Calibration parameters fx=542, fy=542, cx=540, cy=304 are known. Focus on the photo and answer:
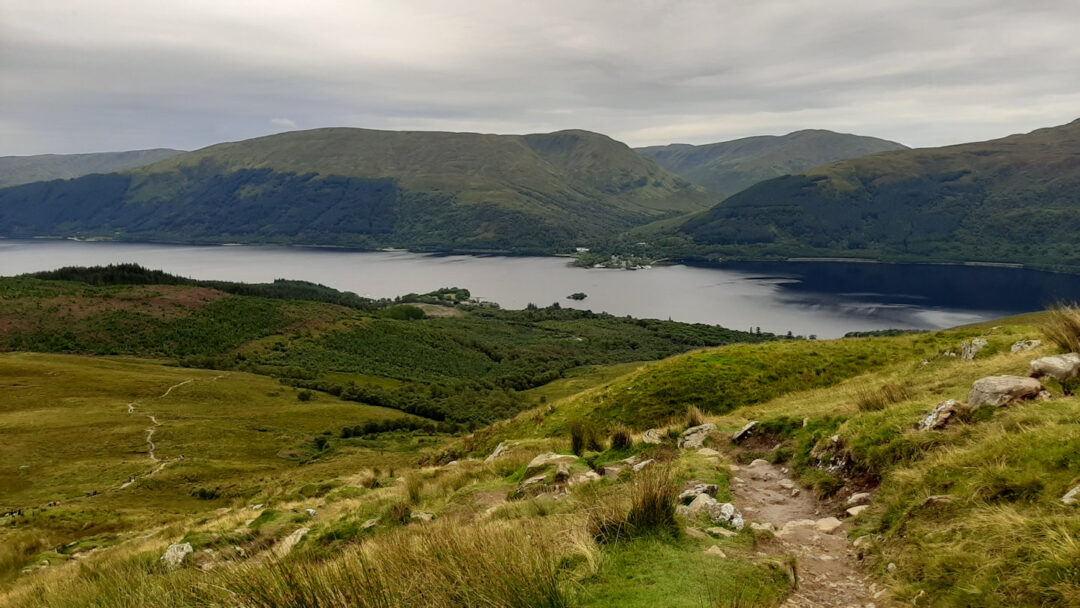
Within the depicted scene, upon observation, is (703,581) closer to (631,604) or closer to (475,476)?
(631,604)

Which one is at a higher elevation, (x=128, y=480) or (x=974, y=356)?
(x=974, y=356)

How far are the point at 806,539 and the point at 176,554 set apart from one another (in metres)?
11.7

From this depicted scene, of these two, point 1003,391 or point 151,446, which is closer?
point 1003,391

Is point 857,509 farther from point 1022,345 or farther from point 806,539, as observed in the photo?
point 1022,345

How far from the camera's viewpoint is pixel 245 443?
41.1 m

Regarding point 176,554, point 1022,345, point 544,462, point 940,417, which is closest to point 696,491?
point 940,417

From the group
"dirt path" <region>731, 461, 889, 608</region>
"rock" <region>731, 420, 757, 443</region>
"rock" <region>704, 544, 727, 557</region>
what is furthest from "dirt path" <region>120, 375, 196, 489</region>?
"rock" <region>704, 544, 727, 557</region>

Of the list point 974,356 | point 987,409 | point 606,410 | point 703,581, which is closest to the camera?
point 703,581

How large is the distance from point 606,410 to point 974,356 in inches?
468

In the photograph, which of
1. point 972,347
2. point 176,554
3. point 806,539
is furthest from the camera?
point 972,347

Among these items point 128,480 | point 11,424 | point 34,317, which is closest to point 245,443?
point 128,480

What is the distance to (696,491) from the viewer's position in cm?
909

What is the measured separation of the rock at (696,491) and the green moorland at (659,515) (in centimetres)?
19

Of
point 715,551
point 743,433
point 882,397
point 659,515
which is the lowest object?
point 743,433
